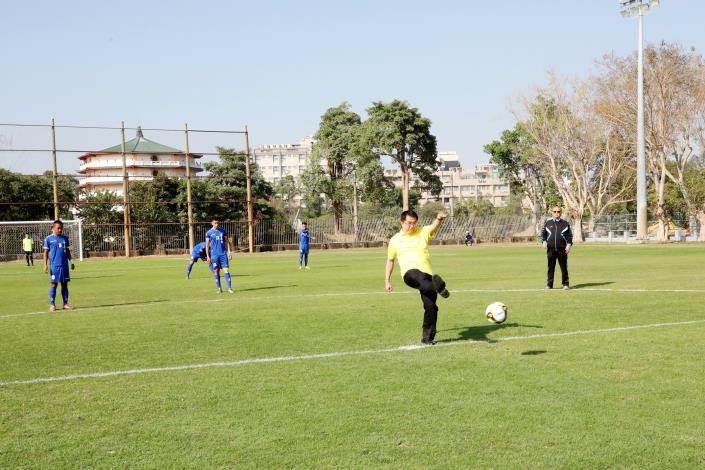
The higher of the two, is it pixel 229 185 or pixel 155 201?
pixel 229 185

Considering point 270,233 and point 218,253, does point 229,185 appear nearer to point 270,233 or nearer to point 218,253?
point 270,233

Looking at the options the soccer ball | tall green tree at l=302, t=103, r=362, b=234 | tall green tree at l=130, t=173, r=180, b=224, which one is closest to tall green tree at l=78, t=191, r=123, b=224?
tall green tree at l=130, t=173, r=180, b=224

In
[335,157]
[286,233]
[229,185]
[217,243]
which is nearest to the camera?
[217,243]

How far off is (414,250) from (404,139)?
183 ft

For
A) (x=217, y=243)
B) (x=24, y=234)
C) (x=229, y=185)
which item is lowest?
(x=217, y=243)

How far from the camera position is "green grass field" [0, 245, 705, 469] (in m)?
5.52

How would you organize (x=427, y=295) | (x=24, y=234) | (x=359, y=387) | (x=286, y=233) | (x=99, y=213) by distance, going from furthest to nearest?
(x=286, y=233), (x=99, y=213), (x=24, y=234), (x=427, y=295), (x=359, y=387)

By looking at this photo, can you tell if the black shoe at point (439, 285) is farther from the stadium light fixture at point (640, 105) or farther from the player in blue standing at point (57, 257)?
the stadium light fixture at point (640, 105)

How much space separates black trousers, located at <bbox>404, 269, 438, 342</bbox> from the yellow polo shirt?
0.09 metres

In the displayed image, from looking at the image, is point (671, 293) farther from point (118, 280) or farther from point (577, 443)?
point (118, 280)

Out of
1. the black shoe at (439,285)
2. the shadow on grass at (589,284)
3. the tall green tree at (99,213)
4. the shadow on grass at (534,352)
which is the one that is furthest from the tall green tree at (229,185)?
the shadow on grass at (534,352)

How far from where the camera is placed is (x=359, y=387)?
7.52 meters

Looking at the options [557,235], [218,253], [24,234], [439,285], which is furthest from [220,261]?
[24,234]

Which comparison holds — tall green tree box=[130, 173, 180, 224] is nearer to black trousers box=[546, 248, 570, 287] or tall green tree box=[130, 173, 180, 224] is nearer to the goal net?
the goal net
